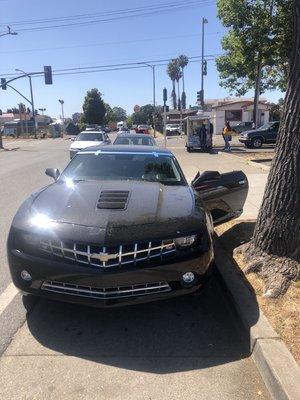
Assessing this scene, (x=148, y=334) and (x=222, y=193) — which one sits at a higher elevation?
(x=222, y=193)

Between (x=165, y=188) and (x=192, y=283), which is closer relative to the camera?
(x=192, y=283)

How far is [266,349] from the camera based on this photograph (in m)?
3.27

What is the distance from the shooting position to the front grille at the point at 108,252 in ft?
11.8

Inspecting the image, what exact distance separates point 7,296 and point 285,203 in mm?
2959

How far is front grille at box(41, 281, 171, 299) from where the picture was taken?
3.67 m

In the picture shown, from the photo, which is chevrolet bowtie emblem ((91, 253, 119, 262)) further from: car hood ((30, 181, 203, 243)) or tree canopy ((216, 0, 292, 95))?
tree canopy ((216, 0, 292, 95))

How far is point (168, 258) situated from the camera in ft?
12.1

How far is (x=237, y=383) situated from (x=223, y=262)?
208 centimetres

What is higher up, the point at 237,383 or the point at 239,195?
the point at 239,195

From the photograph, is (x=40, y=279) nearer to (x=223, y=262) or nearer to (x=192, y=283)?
(x=192, y=283)

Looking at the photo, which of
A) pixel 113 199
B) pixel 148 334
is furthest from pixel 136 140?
pixel 148 334

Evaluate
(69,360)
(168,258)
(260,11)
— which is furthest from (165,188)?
(260,11)

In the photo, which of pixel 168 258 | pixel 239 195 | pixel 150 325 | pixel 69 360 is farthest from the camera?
pixel 239 195

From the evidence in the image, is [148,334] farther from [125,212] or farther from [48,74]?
[48,74]
